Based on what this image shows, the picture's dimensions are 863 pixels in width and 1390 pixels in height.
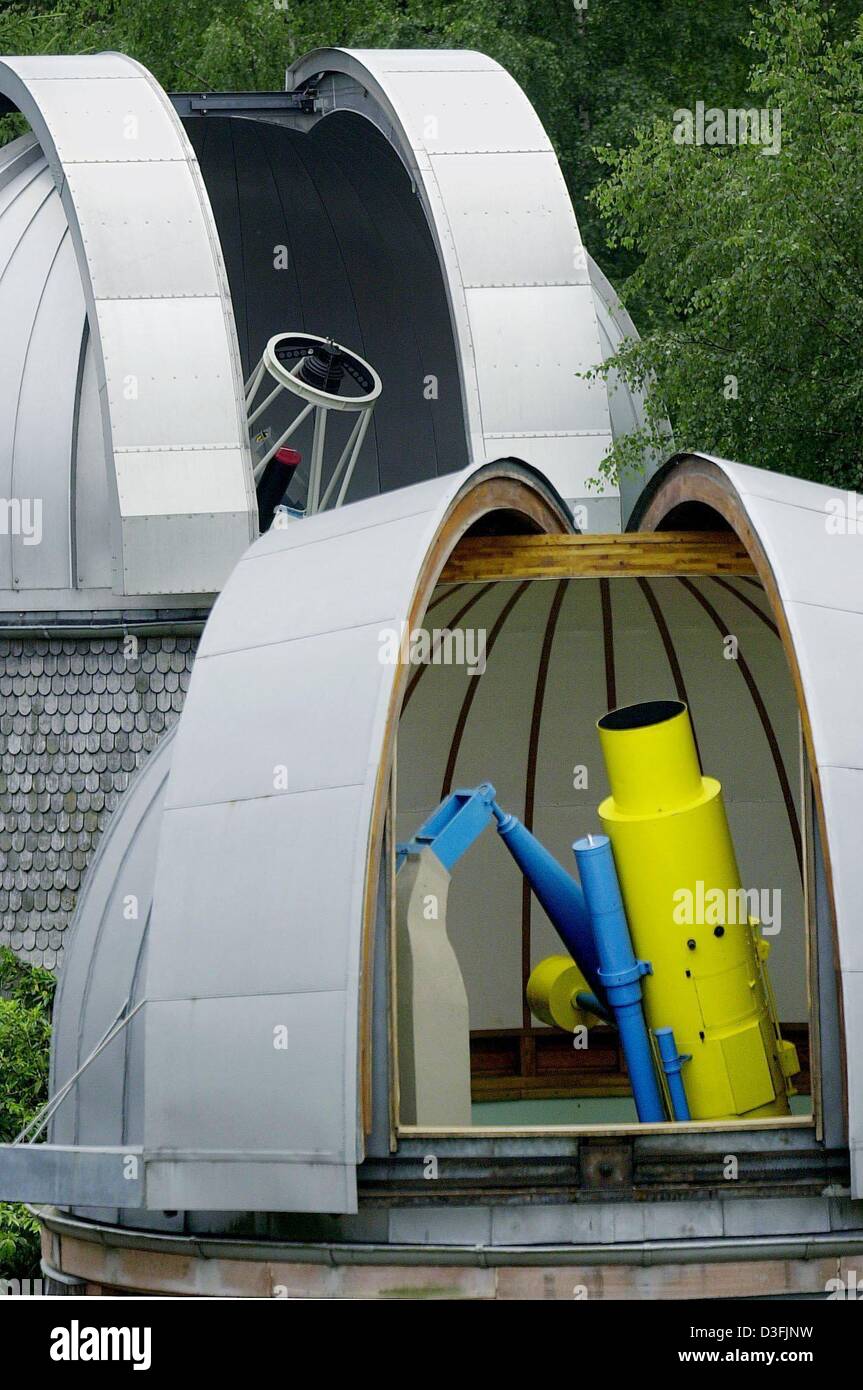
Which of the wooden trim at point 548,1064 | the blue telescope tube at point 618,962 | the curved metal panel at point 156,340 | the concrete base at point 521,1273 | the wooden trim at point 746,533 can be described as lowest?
the concrete base at point 521,1273

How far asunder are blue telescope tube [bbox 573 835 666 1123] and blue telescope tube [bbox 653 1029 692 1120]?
0.23 feet

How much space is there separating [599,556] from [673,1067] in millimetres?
2440

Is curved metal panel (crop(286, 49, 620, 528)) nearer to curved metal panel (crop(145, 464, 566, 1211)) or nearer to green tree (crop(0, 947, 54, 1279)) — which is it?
green tree (crop(0, 947, 54, 1279))

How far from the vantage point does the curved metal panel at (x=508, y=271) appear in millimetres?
16031

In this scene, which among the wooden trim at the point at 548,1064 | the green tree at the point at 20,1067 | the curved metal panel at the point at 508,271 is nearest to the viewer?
the wooden trim at the point at 548,1064

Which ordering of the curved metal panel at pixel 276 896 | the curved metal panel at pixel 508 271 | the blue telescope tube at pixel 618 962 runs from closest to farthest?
1. the curved metal panel at pixel 276 896
2. the blue telescope tube at pixel 618 962
3. the curved metal panel at pixel 508 271

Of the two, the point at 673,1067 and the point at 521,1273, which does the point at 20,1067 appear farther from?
the point at 521,1273

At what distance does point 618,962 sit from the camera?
902 cm

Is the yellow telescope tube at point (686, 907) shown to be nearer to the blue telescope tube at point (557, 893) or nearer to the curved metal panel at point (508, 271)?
the blue telescope tube at point (557, 893)

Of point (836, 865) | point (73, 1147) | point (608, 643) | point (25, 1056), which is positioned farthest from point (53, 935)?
point (836, 865)

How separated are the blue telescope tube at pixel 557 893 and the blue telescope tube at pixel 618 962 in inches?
9.1

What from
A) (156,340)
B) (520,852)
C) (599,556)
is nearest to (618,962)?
(520,852)

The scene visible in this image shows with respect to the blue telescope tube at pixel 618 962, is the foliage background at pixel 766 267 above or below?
above

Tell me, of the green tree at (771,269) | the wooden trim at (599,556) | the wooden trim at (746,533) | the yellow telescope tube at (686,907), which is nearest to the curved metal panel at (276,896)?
the wooden trim at (599,556)
